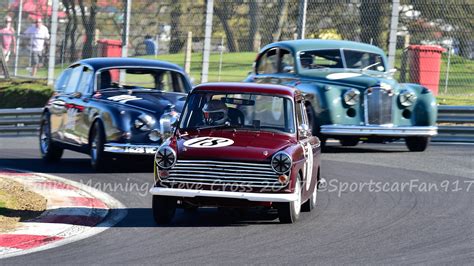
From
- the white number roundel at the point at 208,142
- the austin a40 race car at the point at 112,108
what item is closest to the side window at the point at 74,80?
the austin a40 race car at the point at 112,108

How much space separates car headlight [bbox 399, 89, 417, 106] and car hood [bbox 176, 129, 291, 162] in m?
6.55

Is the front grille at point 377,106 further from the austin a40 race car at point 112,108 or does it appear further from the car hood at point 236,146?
the car hood at point 236,146

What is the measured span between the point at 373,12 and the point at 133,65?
24.4ft

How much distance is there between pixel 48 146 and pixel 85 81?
1.19 meters

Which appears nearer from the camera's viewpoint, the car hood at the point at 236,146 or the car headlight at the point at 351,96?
the car hood at the point at 236,146

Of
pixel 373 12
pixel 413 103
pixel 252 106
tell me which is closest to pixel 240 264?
pixel 252 106

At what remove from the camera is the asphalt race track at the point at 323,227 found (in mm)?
7789

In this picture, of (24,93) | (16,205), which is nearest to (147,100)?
(16,205)

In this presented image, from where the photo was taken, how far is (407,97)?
52.5ft

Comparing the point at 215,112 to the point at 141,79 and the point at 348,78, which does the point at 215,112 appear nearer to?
the point at 141,79

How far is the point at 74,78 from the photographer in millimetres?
14812

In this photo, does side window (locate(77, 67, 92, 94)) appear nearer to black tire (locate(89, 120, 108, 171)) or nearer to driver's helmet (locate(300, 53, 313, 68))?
black tire (locate(89, 120, 108, 171))

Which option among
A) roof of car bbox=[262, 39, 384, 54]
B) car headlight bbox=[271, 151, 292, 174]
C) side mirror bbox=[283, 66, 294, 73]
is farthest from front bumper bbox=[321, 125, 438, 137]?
car headlight bbox=[271, 151, 292, 174]

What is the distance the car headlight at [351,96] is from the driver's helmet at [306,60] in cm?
118
